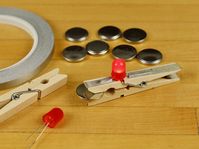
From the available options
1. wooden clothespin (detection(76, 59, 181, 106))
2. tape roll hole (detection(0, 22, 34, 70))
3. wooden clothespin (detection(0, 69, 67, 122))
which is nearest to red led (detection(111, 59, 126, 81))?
wooden clothespin (detection(76, 59, 181, 106))

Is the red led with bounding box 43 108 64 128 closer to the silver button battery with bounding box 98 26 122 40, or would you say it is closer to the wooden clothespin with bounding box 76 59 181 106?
the wooden clothespin with bounding box 76 59 181 106

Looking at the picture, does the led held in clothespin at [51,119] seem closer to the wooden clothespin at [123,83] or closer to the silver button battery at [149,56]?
the wooden clothespin at [123,83]

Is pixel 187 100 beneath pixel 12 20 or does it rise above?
beneath

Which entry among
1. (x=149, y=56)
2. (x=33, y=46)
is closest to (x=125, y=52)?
(x=149, y=56)

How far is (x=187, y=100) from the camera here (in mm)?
868

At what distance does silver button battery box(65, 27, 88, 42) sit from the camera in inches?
40.5

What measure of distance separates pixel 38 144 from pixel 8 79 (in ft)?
0.55

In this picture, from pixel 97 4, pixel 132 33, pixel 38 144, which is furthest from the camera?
pixel 97 4

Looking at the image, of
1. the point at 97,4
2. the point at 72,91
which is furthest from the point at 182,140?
the point at 97,4

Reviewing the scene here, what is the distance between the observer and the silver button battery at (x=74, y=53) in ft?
3.18

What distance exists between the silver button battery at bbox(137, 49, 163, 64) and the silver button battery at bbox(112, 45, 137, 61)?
14 mm

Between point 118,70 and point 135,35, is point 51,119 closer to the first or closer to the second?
point 118,70

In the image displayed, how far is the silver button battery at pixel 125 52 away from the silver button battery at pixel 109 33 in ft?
0.15

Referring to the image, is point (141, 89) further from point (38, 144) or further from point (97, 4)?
point (97, 4)
